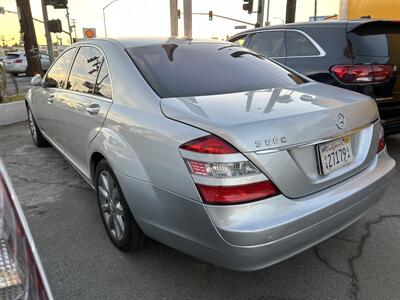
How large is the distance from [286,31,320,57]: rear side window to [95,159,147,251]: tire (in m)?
3.24

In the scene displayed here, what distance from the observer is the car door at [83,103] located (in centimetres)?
296

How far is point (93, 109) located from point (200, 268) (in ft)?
4.71

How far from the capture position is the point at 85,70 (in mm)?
3506

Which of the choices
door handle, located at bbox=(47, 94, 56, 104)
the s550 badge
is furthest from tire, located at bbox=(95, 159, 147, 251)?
door handle, located at bbox=(47, 94, 56, 104)

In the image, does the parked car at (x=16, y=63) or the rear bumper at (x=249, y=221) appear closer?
the rear bumper at (x=249, y=221)

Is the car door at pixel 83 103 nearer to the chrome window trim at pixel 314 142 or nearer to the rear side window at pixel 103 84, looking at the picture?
the rear side window at pixel 103 84

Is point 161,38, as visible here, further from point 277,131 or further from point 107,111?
point 277,131

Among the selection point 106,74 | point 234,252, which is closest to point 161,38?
point 106,74

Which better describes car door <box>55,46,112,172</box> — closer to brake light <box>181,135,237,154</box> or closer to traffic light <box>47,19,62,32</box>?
brake light <box>181,135,237,154</box>

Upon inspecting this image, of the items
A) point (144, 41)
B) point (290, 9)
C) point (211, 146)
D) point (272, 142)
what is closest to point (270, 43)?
point (144, 41)

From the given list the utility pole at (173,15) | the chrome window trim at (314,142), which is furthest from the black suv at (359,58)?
the utility pole at (173,15)

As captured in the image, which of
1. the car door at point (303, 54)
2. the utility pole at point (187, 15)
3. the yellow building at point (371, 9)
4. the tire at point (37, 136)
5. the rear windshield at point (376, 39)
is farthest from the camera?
the utility pole at point (187, 15)

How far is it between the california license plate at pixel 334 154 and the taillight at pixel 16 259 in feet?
5.12

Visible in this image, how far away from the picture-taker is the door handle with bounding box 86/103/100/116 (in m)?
2.93
